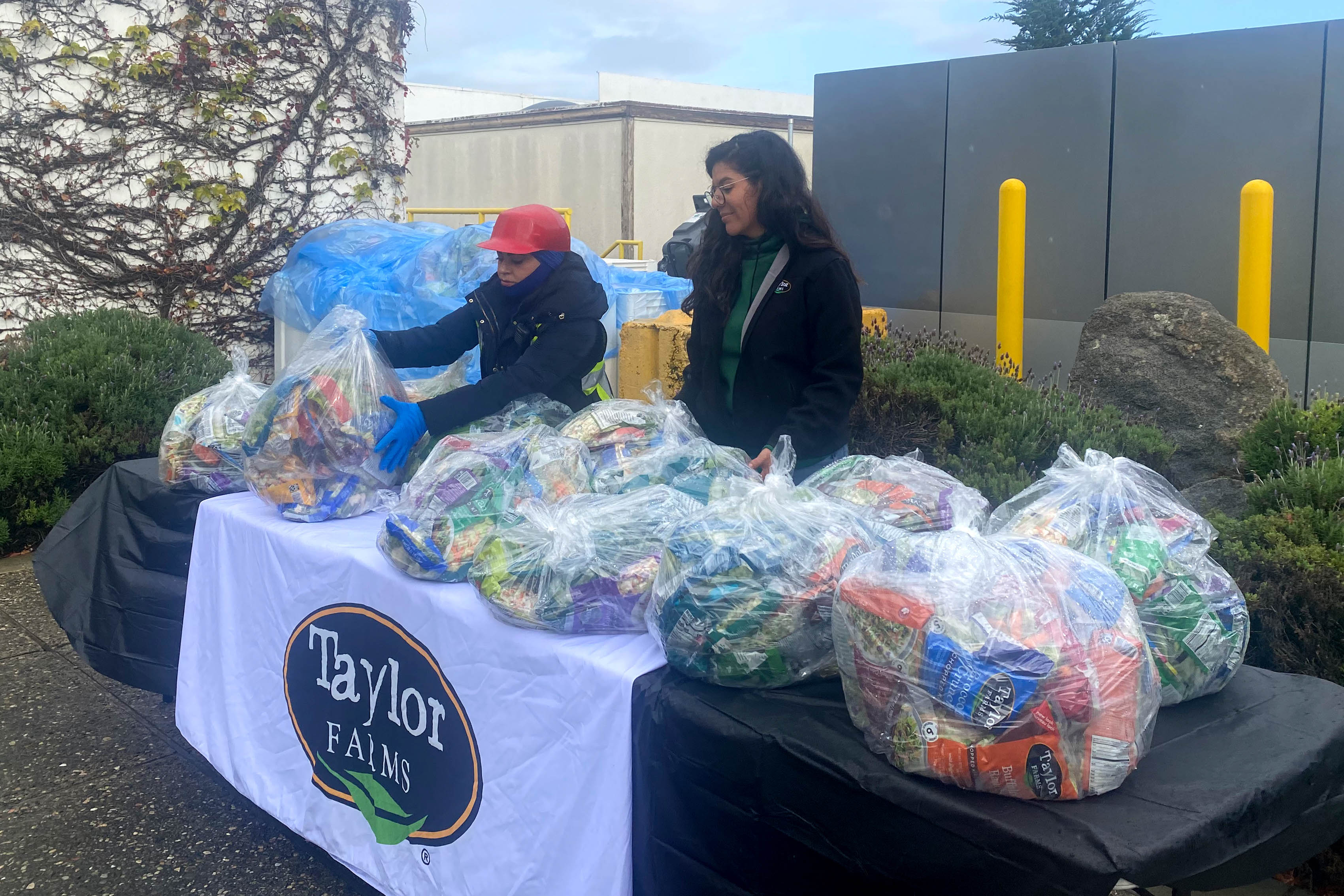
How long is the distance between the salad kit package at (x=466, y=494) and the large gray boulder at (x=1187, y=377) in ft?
10.7

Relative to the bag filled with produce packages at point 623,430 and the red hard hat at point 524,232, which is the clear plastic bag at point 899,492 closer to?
the bag filled with produce packages at point 623,430

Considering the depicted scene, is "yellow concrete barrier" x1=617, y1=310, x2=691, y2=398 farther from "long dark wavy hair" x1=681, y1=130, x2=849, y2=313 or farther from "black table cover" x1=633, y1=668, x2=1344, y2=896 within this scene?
"black table cover" x1=633, y1=668, x2=1344, y2=896

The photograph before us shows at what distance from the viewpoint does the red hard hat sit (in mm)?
2895

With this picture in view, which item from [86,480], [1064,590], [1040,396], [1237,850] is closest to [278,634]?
[1064,590]

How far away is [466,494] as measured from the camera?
2.26 metres

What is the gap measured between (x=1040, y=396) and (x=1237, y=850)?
2.83 m

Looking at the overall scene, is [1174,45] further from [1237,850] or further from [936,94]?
[1237,850]

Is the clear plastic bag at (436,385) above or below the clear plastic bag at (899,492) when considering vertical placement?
above

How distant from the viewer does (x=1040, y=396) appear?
13.2 ft

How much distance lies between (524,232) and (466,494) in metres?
0.95

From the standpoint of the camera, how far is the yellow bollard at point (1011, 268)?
6.68 m

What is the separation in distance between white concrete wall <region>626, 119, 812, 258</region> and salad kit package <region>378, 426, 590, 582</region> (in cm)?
1567

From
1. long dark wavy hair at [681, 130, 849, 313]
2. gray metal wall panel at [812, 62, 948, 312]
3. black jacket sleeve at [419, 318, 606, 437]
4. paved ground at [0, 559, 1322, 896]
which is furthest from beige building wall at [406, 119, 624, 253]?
long dark wavy hair at [681, 130, 849, 313]

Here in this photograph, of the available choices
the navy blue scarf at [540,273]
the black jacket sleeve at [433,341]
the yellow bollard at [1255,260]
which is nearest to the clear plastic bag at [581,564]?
the navy blue scarf at [540,273]
